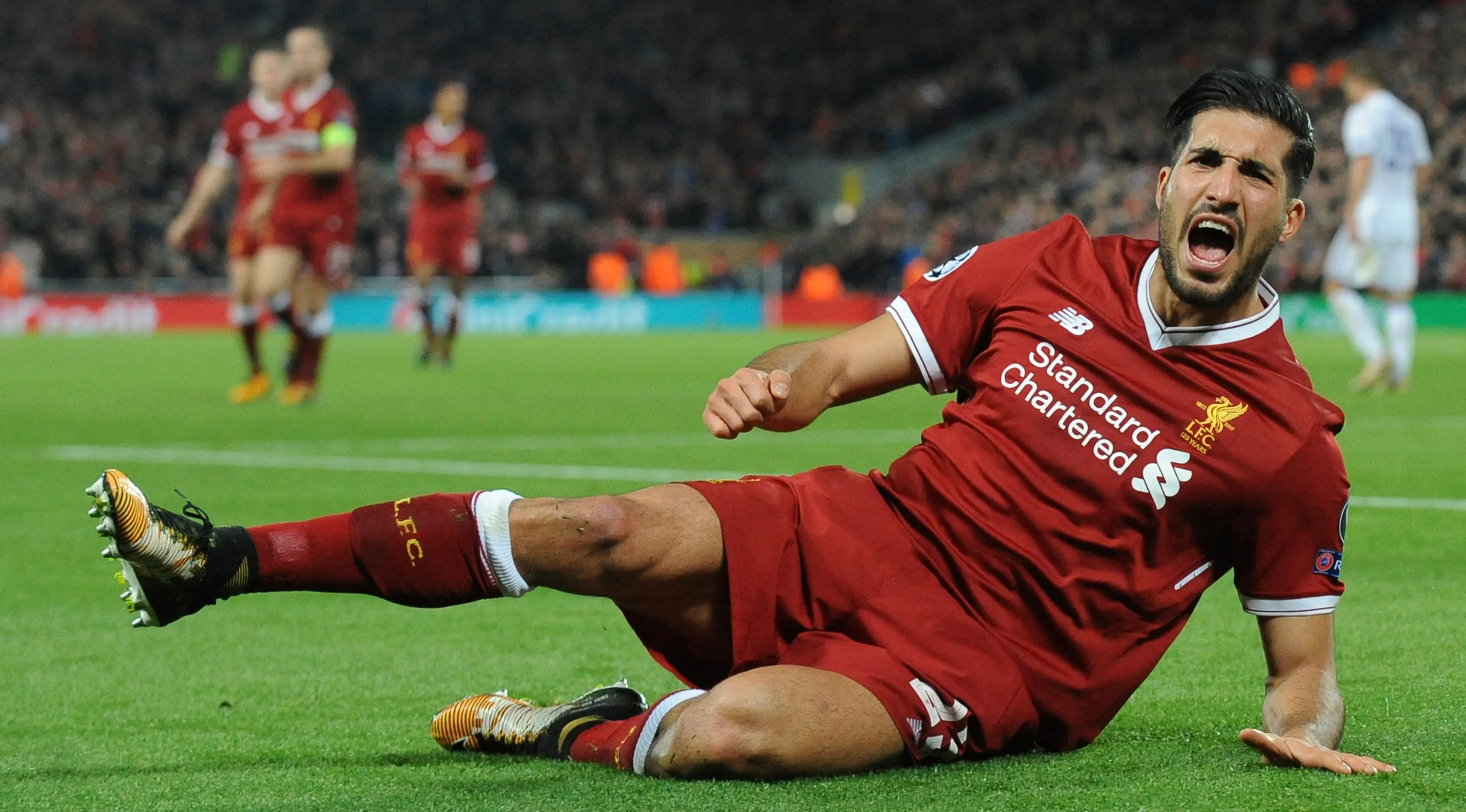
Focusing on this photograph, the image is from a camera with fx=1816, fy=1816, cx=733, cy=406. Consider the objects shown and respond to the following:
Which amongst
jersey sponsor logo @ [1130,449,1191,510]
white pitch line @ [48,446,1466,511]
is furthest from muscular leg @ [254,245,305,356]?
jersey sponsor logo @ [1130,449,1191,510]

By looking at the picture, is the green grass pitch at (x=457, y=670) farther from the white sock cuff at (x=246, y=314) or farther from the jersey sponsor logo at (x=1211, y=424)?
the white sock cuff at (x=246, y=314)

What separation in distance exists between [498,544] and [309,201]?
34.1ft

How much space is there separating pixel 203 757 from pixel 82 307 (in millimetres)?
26240

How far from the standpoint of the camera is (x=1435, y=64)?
2869 centimetres

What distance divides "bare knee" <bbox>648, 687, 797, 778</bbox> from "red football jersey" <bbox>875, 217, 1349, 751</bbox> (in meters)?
0.47

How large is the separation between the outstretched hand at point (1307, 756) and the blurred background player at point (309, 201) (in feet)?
34.2

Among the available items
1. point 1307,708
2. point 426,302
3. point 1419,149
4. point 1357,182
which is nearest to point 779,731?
point 1307,708

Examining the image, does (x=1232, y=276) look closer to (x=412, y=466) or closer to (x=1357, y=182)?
(x=412, y=466)

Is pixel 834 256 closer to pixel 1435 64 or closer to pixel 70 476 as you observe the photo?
pixel 1435 64

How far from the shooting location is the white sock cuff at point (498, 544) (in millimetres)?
3031

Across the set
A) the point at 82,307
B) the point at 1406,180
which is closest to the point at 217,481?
the point at 1406,180

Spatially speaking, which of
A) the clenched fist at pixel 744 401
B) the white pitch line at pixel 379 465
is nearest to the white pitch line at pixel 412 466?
the white pitch line at pixel 379 465

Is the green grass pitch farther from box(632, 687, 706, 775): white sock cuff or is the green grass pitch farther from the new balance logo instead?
the new balance logo

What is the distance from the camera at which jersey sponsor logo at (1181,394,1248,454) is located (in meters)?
3.23
